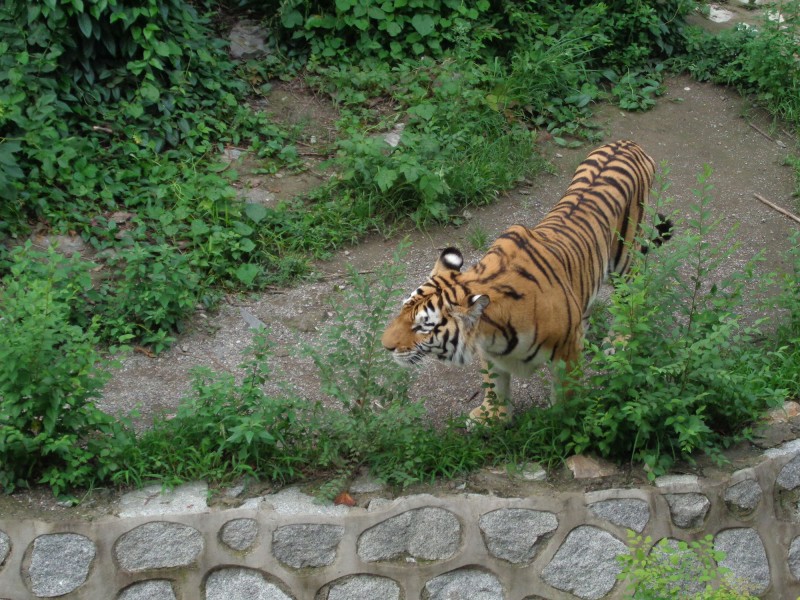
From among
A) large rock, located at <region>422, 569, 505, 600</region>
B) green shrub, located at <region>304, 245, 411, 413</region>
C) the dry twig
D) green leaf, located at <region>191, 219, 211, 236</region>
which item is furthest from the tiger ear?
the dry twig

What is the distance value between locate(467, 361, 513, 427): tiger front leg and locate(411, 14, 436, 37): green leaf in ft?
11.3

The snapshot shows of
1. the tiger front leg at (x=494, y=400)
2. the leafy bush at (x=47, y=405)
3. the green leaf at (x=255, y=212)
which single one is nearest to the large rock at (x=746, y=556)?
the tiger front leg at (x=494, y=400)

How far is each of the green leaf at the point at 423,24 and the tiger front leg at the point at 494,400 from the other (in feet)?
11.3

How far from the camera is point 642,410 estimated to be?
3947mm

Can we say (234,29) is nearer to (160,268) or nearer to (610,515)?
(160,268)

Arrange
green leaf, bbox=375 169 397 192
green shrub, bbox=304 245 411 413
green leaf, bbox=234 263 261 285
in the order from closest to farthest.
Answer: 1. green shrub, bbox=304 245 411 413
2. green leaf, bbox=234 263 261 285
3. green leaf, bbox=375 169 397 192

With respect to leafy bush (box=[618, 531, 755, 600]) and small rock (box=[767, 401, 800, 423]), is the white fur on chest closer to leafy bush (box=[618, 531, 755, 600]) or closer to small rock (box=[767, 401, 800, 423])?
leafy bush (box=[618, 531, 755, 600])

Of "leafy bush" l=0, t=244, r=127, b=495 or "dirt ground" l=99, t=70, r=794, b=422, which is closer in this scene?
"leafy bush" l=0, t=244, r=127, b=495

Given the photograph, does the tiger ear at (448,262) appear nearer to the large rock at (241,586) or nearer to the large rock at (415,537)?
the large rock at (415,537)

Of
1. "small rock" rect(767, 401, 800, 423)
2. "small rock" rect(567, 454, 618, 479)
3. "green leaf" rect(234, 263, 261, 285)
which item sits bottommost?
"green leaf" rect(234, 263, 261, 285)

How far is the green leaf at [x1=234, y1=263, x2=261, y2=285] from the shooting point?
559cm

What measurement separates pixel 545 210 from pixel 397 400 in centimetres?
267

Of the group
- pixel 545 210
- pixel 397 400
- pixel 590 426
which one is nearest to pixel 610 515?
pixel 590 426

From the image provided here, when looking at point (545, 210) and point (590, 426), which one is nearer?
point (590, 426)
